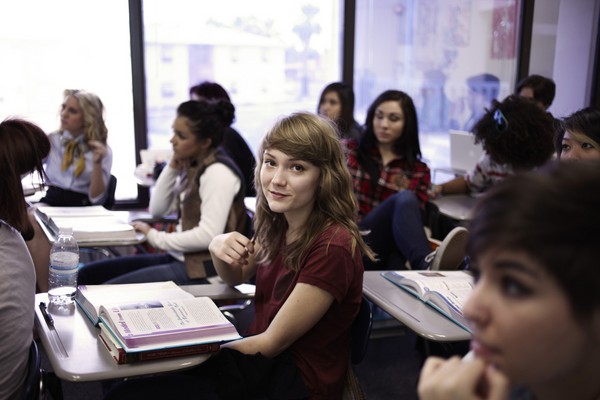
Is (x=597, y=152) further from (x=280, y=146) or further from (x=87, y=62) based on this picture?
(x=87, y=62)

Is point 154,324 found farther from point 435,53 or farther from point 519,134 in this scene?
point 435,53

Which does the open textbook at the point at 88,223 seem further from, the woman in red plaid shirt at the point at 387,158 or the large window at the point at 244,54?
the large window at the point at 244,54

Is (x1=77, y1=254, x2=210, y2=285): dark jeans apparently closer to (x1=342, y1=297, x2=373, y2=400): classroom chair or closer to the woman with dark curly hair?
(x1=342, y1=297, x2=373, y2=400): classroom chair

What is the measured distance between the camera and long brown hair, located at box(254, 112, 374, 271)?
1.77m

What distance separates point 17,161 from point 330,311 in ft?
2.98

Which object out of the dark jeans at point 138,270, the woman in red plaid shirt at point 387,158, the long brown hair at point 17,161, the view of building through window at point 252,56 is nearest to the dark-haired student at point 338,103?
the view of building through window at point 252,56

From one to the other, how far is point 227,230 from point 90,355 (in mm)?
1332

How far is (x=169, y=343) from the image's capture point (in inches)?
57.5

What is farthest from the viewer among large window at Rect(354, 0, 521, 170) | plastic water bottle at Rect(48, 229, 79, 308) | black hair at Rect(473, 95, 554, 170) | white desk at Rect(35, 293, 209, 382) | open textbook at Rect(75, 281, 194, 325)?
large window at Rect(354, 0, 521, 170)

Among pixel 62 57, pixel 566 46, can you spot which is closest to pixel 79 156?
pixel 62 57

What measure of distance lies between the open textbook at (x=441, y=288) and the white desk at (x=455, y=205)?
105 cm

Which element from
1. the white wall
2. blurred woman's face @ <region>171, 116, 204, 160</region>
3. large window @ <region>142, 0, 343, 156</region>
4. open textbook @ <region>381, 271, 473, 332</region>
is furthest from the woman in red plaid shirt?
the white wall

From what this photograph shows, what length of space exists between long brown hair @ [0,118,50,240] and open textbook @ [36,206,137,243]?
0.92 metres

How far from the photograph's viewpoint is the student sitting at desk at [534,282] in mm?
648
